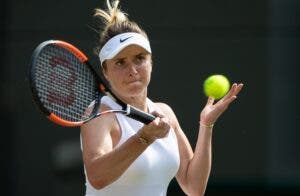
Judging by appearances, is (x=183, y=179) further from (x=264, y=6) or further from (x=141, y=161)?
(x=264, y=6)

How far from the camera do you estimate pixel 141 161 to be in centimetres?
355

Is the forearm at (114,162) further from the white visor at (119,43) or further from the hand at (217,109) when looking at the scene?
the hand at (217,109)

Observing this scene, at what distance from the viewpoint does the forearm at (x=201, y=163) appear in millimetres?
3846

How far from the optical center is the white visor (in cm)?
354

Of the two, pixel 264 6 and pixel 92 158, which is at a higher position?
pixel 264 6

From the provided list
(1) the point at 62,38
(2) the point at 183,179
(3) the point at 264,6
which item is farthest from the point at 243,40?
(2) the point at 183,179

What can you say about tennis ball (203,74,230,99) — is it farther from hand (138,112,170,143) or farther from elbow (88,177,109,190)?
elbow (88,177,109,190)

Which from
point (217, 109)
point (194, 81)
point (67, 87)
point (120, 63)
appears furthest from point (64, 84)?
point (194, 81)

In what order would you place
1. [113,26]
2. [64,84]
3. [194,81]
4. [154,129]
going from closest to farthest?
1. [154,129]
2. [64,84]
3. [113,26]
4. [194,81]

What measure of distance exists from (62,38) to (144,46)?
343 centimetres

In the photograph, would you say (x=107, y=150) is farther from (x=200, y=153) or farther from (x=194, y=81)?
(x=194, y=81)

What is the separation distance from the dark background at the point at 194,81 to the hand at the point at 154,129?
352cm

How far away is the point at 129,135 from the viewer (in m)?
3.54

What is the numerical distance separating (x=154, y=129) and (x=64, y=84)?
41cm
